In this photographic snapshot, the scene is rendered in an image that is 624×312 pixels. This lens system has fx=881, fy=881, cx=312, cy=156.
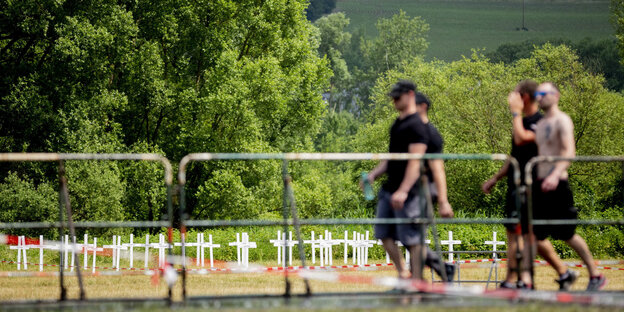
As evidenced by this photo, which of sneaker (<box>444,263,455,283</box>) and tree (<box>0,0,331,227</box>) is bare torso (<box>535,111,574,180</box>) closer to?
sneaker (<box>444,263,455,283</box>)

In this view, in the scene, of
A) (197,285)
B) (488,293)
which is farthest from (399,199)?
(197,285)

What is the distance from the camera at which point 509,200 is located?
969cm

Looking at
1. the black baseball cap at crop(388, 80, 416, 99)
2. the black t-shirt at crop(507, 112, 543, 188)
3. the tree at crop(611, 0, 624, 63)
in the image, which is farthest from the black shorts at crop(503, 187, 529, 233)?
the tree at crop(611, 0, 624, 63)

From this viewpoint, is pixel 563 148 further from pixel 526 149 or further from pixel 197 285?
pixel 197 285

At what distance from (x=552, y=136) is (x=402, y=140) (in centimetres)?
158

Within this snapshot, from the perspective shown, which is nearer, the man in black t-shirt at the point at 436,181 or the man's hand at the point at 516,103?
the man in black t-shirt at the point at 436,181

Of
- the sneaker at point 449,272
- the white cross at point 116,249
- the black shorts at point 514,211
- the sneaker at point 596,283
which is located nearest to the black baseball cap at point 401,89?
the black shorts at point 514,211

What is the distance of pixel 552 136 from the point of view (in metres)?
9.26

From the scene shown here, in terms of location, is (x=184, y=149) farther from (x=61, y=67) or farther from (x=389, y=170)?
(x=389, y=170)

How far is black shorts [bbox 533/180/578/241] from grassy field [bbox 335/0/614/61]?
10927cm

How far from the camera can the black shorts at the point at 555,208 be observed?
9.41 metres

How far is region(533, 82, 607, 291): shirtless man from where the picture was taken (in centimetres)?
920

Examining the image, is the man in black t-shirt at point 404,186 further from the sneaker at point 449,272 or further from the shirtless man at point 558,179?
the shirtless man at point 558,179

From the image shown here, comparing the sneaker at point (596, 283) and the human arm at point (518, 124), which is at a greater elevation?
the human arm at point (518, 124)
